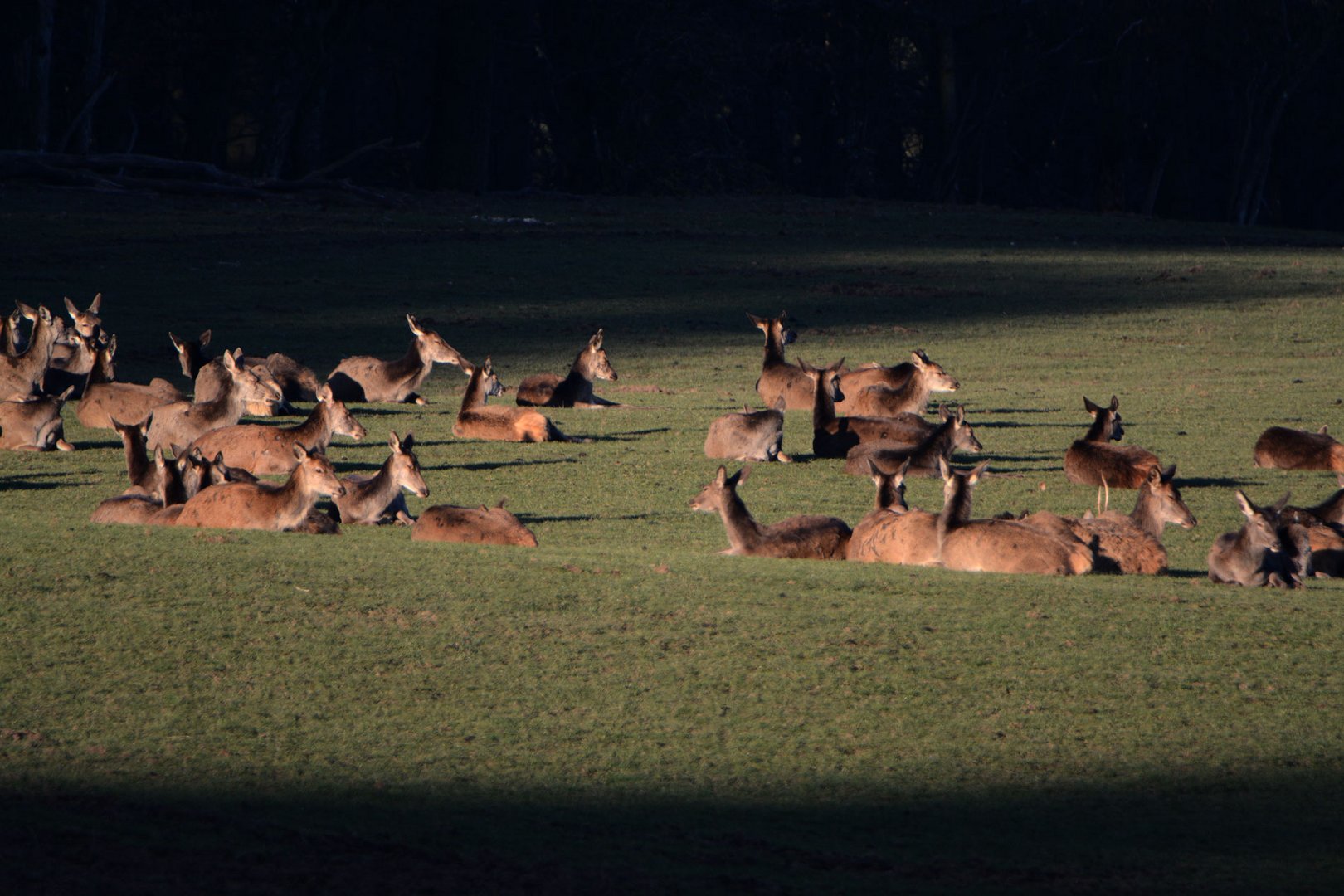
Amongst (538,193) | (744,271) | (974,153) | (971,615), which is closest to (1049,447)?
(971,615)

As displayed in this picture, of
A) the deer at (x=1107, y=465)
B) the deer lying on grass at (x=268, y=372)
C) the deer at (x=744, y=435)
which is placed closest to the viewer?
the deer at (x=1107, y=465)

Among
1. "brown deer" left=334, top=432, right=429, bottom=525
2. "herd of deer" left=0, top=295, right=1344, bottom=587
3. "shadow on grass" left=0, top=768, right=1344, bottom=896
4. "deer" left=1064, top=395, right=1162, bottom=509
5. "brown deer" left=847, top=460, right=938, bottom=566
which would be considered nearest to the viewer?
"shadow on grass" left=0, top=768, right=1344, bottom=896

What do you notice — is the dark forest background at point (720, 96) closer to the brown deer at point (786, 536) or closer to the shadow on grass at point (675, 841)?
the brown deer at point (786, 536)

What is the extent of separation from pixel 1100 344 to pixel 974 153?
92.9ft

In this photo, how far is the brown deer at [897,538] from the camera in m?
8.88

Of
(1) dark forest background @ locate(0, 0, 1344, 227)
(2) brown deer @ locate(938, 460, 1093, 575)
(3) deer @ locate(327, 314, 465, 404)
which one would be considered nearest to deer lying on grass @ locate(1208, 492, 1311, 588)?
(2) brown deer @ locate(938, 460, 1093, 575)

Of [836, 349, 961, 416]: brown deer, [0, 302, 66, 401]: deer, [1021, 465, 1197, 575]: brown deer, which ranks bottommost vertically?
[1021, 465, 1197, 575]: brown deer

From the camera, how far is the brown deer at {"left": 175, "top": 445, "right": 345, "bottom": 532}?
948cm

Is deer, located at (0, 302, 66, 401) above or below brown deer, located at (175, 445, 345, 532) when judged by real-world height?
above

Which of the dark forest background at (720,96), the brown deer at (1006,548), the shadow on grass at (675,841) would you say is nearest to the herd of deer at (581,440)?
the brown deer at (1006,548)

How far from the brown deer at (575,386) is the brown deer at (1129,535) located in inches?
305

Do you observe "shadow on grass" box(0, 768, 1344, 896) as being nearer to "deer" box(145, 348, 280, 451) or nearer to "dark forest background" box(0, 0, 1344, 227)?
"deer" box(145, 348, 280, 451)

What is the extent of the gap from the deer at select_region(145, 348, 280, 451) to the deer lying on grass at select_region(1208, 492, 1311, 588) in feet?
24.4

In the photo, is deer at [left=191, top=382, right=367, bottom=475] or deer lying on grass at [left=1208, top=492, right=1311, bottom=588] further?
deer at [left=191, top=382, right=367, bottom=475]
